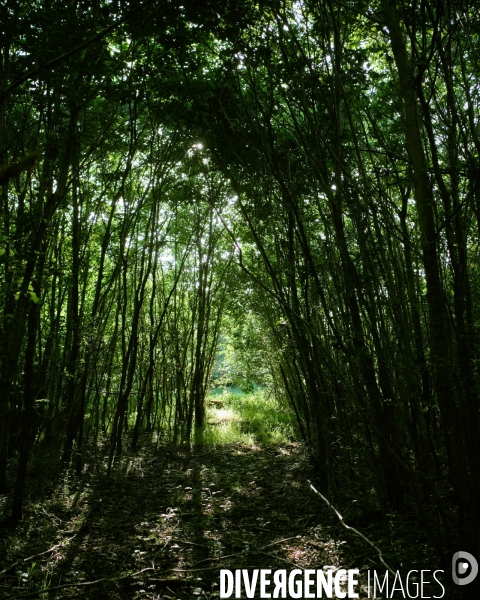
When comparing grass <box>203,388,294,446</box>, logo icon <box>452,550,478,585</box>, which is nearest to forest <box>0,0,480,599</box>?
logo icon <box>452,550,478,585</box>

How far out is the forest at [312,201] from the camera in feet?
6.88

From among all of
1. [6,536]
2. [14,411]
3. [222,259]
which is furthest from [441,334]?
[222,259]

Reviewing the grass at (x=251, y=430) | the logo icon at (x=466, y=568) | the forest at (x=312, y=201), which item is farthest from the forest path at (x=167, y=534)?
the grass at (x=251, y=430)

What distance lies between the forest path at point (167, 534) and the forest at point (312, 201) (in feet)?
0.22

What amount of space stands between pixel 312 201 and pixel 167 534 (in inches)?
132

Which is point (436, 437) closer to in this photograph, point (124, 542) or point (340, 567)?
point (340, 567)

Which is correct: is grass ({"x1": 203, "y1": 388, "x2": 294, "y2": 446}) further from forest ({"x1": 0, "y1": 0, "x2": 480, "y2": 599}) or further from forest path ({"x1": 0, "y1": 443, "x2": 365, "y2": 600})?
forest path ({"x1": 0, "y1": 443, "x2": 365, "y2": 600})

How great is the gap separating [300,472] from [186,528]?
2014mm

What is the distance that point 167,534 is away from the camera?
10.8 feet

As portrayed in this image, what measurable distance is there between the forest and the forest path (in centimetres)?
7

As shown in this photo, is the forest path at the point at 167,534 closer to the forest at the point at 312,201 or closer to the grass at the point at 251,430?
the forest at the point at 312,201

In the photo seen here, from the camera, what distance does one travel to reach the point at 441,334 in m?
1.86

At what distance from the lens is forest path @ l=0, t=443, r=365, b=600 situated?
2.51m

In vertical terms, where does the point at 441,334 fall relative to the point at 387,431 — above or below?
above
